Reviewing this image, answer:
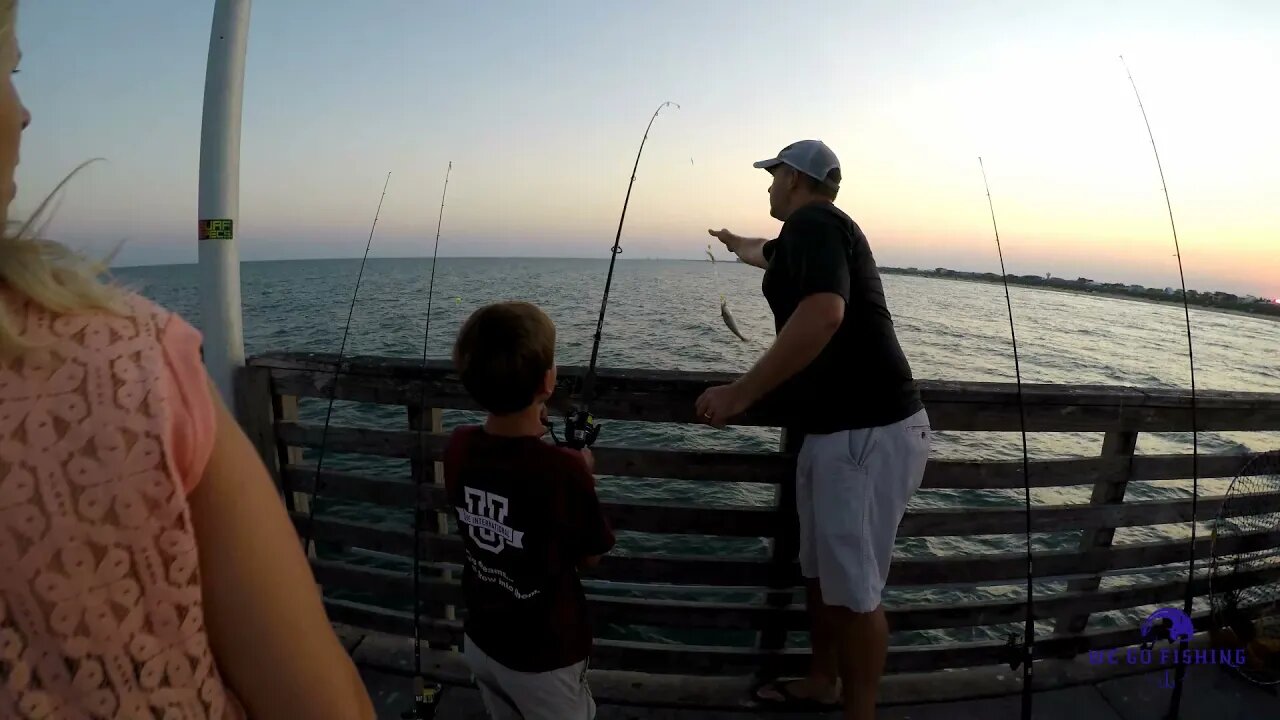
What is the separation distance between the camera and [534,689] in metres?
1.78

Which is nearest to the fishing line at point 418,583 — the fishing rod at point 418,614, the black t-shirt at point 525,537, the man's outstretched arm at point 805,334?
the fishing rod at point 418,614

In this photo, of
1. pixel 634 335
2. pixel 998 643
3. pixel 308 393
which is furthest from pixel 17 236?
pixel 634 335

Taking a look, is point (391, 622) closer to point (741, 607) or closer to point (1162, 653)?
point (741, 607)

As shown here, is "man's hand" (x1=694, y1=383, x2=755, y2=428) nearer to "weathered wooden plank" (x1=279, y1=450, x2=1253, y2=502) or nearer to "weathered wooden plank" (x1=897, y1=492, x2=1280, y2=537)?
"weathered wooden plank" (x1=279, y1=450, x2=1253, y2=502)

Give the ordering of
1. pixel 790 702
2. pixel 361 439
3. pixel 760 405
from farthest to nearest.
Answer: pixel 361 439
pixel 790 702
pixel 760 405

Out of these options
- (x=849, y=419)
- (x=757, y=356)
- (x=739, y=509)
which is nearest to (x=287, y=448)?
(x=739, y=509)

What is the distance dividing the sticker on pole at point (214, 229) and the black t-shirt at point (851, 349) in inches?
87.0

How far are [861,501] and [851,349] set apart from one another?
54 centimetres

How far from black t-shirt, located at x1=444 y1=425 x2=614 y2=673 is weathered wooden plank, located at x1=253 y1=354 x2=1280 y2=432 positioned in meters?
0.86

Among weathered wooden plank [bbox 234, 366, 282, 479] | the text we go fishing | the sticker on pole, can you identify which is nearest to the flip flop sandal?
the text we go fishing

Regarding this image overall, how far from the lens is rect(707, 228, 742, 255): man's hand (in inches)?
128

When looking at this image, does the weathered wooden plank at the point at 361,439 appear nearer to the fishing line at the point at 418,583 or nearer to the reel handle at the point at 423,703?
the fishing line at the point at 418,583

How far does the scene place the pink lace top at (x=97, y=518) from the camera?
0.59m

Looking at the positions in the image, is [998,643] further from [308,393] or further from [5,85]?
[5,85]
